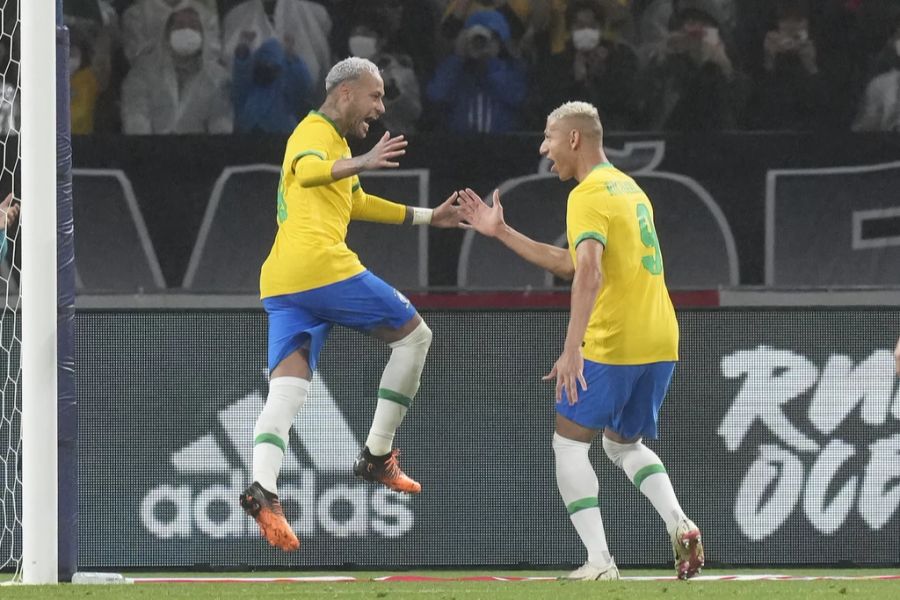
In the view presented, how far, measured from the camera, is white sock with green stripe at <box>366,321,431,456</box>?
7.26 metres

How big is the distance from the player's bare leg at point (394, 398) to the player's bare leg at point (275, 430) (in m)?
0.37

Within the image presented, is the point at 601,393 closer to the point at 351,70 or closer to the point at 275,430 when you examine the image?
the point at 275,430

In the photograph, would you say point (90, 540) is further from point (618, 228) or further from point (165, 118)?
point (165, 118)

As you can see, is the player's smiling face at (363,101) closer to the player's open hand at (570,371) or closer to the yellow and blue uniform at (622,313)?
the yellow and blue uniform at (622,313)

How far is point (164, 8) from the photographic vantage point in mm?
12562

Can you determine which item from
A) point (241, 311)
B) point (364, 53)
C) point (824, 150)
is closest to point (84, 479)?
point (241, 311)

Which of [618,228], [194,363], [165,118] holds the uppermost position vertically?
[165,118]

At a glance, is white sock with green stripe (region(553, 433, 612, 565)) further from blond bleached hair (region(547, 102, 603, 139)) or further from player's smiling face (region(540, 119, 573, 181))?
blond bleached hair (region(547, 102, 603, 139))

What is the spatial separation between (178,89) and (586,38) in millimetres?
3000

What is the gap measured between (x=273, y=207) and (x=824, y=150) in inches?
152

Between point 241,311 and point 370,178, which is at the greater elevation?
point 370,178

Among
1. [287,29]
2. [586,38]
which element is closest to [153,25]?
[287,29]

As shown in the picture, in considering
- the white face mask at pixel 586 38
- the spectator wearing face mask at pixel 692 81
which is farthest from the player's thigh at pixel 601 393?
the white face mask at pixel 586 38

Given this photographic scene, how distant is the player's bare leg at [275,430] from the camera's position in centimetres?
683
